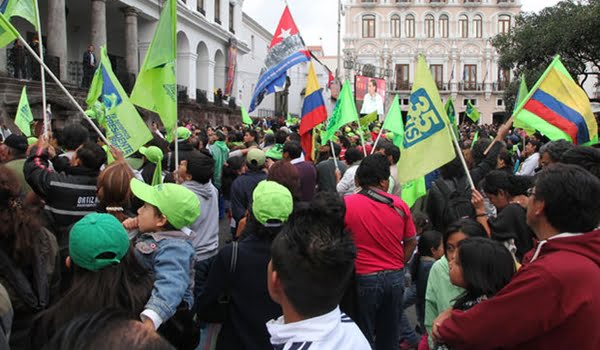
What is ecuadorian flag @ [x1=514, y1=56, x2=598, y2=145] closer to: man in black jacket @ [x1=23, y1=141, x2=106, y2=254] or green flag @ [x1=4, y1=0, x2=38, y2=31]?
man in black jacket @ [x1=23, y1=141, x2=106, y2=254]

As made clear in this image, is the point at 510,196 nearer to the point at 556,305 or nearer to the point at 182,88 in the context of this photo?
the point at 556,305

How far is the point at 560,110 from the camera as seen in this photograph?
4891 mm

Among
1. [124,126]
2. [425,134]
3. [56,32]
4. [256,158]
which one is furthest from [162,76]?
[56,32]

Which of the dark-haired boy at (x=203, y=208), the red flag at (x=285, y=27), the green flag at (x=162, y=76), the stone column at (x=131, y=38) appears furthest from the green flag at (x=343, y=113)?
the stone column at (x=131, y=38)

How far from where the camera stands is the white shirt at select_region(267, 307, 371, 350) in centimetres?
173

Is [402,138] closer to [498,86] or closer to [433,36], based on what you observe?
[433,36]

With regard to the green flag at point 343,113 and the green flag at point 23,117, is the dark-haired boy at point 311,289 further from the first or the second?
the green flag at point 23,117

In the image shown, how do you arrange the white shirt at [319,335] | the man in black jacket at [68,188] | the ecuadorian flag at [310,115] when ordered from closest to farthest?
the white shirt at [319,335], the man in black jacket at [68,188], the ecuadorian flag at [310,115]

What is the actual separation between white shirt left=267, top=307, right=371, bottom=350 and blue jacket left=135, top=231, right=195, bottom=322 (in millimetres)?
722

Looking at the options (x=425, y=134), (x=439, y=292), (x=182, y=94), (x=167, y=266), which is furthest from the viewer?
(x=182, y=94)

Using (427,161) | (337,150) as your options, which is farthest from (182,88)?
(427,161)

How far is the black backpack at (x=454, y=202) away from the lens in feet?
15.3

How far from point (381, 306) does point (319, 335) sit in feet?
7.41

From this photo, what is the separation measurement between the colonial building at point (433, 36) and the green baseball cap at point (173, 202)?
56.0m
